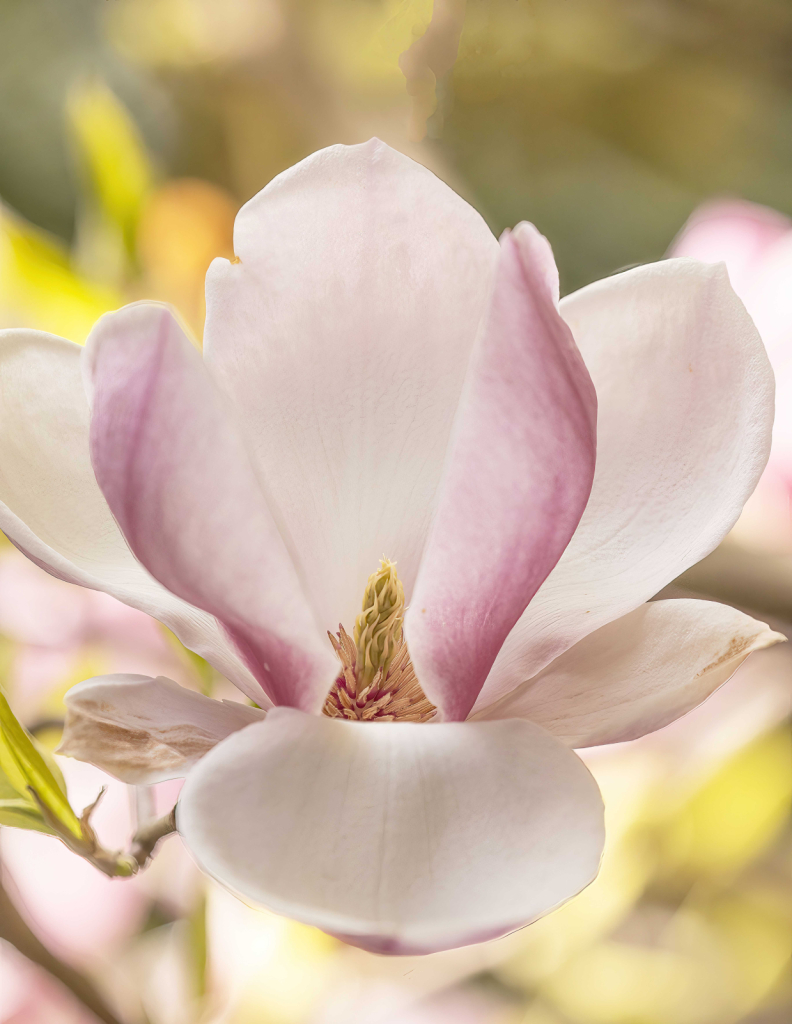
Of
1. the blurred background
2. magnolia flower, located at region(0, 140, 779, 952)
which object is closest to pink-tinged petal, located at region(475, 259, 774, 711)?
magnolia flower, located at region(0, 140, 779, 952)

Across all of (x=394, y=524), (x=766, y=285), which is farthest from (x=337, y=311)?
(x=766, y=285)

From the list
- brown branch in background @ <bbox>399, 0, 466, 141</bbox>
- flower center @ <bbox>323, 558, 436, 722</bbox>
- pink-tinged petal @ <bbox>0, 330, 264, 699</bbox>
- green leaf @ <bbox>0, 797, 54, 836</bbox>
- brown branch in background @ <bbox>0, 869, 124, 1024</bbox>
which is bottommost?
brown branch in background @ <bbox>0, 869, 124, 1024</bbox>

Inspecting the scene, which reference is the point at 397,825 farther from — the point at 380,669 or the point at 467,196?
the point at 467,196

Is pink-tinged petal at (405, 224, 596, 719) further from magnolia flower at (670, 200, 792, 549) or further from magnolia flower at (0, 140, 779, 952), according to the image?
magnolia flower at (670, 200, 792, 549)

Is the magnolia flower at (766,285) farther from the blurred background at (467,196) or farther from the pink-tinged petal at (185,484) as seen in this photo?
the pink-tinged petal at (185,484)

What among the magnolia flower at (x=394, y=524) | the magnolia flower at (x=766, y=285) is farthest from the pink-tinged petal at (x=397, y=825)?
the magnolia flower at (x=766, y=285)

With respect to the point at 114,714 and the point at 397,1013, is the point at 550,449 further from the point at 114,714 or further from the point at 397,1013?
the point at 397,1013
